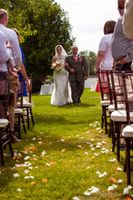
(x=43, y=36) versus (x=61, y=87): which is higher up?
(x=43, y=36)

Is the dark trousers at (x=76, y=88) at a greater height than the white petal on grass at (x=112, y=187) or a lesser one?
greater

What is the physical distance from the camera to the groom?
737 inches

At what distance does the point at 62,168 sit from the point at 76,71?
12910 mm

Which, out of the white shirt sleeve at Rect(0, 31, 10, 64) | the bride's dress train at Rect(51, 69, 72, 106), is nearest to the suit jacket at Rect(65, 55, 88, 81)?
the bride's dress train at Rect(51, 69, 72, 106)

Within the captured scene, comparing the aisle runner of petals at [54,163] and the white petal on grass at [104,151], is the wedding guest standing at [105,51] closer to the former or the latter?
the aisle runner of petals at [54,163]

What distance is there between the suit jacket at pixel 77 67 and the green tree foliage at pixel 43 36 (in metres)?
34.1

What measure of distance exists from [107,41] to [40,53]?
43.8 metres

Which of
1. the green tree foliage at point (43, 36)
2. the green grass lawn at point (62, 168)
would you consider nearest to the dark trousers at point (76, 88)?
the green grass lawn at point (62, 168)

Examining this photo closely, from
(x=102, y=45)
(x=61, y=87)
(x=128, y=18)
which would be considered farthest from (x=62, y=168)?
(x=61, y=87)

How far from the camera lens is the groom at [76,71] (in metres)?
18.7

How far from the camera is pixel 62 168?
19.9ft

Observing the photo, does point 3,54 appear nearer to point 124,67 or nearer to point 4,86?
point 4,86

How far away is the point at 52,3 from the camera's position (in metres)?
56.2

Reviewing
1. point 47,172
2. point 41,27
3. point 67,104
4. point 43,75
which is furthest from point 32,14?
point 47,172
